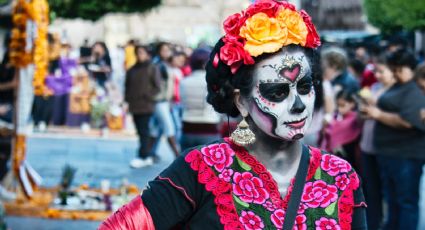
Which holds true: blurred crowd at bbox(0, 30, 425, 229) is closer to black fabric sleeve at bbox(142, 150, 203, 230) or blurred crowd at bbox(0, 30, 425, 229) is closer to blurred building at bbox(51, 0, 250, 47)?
black fabric sleeve at bbox(142, 150, 203, 230)

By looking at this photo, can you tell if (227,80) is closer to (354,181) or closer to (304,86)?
(304,86)

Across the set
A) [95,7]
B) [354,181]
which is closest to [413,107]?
[354,181]

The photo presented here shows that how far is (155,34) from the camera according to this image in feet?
165

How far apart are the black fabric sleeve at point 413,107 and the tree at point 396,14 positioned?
15.9 metres

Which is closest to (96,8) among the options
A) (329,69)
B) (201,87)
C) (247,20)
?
(201,87)

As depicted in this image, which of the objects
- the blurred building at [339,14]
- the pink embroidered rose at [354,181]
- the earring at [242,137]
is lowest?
the blurred building at [339,14]

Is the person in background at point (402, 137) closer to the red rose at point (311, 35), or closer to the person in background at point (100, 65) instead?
the red rose at point (311, 35)

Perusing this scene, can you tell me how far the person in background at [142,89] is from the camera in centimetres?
1231

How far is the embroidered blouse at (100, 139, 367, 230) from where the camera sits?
3066 millimetres

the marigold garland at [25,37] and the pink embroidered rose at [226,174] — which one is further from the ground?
the pink embroidered rose at [226,174]

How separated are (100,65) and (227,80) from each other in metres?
16.1

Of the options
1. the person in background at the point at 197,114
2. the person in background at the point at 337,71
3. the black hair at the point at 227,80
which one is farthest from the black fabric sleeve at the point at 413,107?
the black hair at the point at 227,80

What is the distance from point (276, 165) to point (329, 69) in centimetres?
604

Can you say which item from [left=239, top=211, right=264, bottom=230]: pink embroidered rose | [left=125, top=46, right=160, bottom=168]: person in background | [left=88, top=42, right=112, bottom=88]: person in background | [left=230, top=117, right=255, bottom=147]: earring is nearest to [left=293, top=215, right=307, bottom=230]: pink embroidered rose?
[left=239, top=211, right=264, bottom=230]: pink embroidered rose
